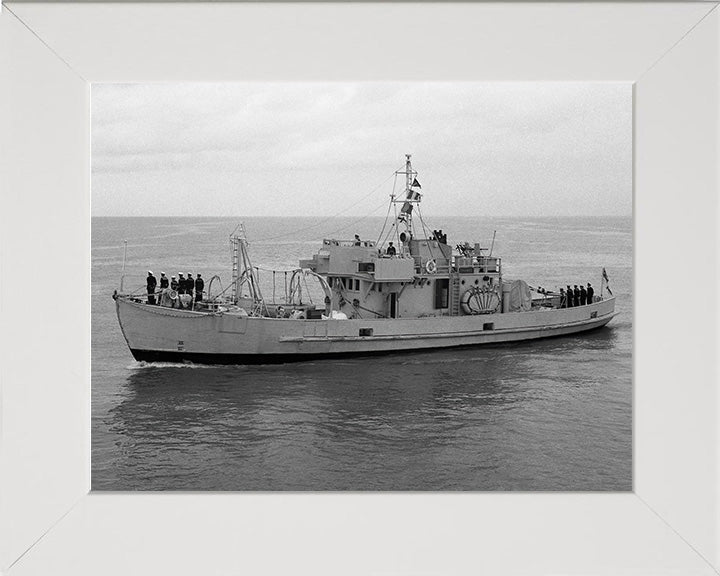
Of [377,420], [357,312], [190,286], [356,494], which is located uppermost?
[190,286]

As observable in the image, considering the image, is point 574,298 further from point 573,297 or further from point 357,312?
point 357,312

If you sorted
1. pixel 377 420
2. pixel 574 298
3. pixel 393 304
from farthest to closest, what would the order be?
pixel 574 298, pixel 393 304, pixel 377 420

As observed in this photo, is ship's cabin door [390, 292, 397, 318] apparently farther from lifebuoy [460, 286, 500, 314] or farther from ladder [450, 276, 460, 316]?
lifebuoy [460, 286, 500, 314]

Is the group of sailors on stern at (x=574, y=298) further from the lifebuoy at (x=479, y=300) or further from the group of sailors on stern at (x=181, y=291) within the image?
the group of sailors on stern at (x=181, y=291)

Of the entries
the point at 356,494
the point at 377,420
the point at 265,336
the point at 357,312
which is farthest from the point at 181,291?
the point at 356,494

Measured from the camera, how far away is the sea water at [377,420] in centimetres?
642

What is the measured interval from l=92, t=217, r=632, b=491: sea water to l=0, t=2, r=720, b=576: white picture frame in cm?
275

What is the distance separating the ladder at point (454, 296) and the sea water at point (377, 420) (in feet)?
1.83

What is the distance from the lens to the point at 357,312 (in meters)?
11.0

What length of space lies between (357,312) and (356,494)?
24.2 ft

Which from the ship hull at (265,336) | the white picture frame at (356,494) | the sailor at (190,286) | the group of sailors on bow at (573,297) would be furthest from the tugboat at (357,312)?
the white picture frame at (356,494)
